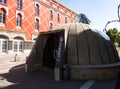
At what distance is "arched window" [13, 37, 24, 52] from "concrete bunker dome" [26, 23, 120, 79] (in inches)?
735

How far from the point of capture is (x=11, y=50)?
32719mm

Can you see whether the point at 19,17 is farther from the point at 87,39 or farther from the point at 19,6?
the point at 87,39

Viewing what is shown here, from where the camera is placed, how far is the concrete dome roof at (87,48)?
43.3 ft

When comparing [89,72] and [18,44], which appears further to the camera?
[18,44]

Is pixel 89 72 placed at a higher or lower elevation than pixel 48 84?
higher

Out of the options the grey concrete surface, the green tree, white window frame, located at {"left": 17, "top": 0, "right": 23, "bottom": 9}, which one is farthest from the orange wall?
the green tree

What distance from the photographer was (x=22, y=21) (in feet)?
117

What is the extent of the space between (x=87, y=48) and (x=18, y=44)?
23.4 m

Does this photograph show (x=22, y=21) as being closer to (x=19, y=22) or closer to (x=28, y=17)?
(x=19, y=22)

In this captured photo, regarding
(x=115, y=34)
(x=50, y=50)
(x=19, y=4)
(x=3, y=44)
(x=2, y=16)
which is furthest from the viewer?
(x=115, y=34)

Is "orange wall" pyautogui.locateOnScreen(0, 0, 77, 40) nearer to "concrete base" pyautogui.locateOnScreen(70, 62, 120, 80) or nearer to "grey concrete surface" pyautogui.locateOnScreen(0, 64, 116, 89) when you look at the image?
"grey concrete surface" pyautogui.locateOnScreen(0, 64, 116, 89)

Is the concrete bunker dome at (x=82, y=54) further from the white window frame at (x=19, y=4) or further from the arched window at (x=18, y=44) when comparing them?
the white window frame at (x=19, y=4)

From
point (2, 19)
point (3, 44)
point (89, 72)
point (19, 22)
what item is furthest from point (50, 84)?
point (19, 22)

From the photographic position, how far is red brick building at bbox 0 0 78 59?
105 ft
